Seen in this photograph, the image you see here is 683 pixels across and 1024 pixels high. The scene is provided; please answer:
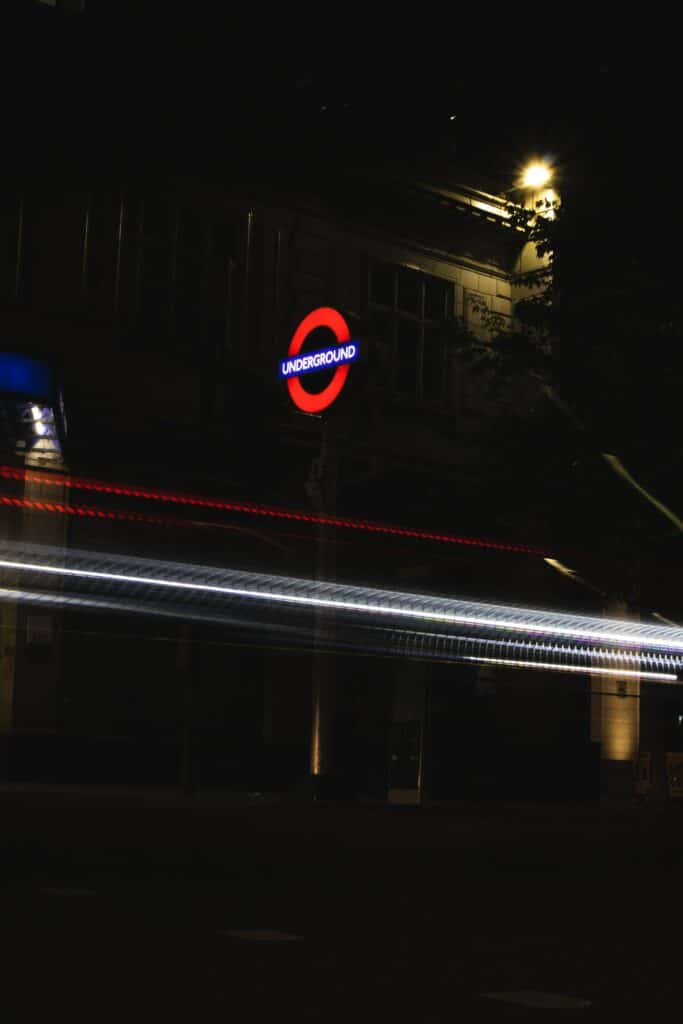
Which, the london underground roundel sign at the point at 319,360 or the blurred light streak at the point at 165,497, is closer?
the blurred light streak at the point at 165,497

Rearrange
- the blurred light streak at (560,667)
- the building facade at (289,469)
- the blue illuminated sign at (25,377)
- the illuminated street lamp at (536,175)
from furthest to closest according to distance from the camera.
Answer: the illuminated street lamp at (536,175) → the building facade at (289,469) → the blue illuminated sign at (25,377) → the blurred light streak at (560,667)

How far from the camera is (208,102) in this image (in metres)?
22.2

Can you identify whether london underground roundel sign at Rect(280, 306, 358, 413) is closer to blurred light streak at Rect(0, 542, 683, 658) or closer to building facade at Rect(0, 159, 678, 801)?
building facade at Rect(0, 159, 678, 801)

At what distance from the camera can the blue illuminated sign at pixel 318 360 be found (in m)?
19.1

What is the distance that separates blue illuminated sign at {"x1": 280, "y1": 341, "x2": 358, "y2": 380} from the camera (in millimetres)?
19069

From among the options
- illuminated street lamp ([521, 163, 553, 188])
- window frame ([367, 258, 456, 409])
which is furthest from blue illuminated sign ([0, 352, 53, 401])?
illuminated street lamp ([521, 163, 553, 188])

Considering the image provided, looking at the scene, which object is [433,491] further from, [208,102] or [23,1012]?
[23,1012]

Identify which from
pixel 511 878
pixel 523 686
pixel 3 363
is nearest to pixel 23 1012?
pixel 511 878

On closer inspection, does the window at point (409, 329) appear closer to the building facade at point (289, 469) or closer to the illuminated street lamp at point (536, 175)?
the building facade at point (289, 469)

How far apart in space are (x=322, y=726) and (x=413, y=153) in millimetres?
11825

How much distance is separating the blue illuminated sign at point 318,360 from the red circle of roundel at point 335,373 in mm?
91

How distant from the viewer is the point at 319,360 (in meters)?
19.8

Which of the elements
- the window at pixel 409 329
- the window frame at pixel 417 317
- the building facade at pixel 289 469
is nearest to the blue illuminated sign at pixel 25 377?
the building facade at pixel 289 469

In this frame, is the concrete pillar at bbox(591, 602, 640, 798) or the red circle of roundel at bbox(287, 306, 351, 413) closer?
the red circle of roundel at bbox(287, 306, 351, 413)
